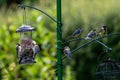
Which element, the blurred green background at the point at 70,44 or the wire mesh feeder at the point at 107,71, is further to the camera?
the blurred green background at the point at 70,44

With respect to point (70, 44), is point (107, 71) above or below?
below

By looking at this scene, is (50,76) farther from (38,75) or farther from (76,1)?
(76,1)

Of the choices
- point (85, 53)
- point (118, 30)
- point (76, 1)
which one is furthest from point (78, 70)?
point (76, 1)

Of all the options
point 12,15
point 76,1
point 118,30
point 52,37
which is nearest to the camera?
point 118,30

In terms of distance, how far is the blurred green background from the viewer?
7637 millimetres

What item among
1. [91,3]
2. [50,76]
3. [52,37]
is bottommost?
[50,76]

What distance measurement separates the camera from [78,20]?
7930mm

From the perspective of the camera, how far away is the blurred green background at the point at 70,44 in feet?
25.1

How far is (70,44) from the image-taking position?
7.87 metres

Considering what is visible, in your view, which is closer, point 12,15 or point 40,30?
point 40,30

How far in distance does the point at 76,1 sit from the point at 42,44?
108 cm

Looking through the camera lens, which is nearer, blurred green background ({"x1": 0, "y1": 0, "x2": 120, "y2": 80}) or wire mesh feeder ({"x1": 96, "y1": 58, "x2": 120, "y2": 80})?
wire mesh feeder ({"x1": 96, "y1": 58, "x2": 120, "y2": 80})

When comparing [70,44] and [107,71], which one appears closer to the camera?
[107,71]

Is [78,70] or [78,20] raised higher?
[78,20]
